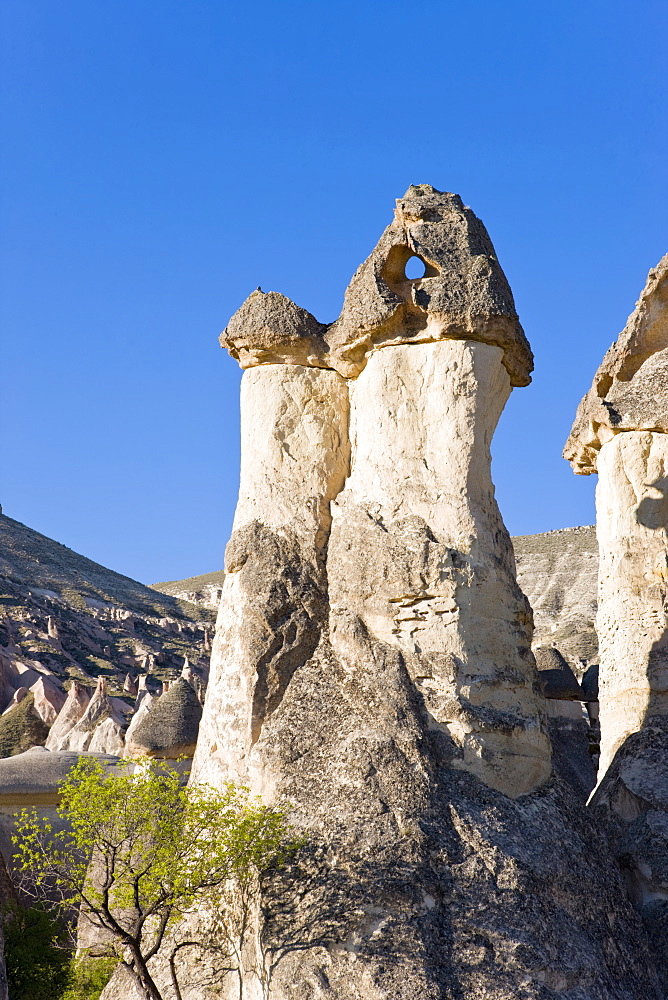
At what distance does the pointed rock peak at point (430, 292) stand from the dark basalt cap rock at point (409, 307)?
0.01 meters

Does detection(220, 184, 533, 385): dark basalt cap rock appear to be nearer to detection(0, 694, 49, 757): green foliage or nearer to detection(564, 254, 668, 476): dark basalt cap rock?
detection(564, 254, 668, 476): dark basalt cap rock

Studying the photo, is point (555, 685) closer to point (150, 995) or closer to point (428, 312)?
point (428, 312)

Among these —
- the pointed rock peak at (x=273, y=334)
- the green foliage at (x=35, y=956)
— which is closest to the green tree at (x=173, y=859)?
the green foliage at (x=35, y=956)

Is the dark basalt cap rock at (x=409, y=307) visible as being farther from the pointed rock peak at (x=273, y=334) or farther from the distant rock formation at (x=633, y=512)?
the distant rock formation at (x=633, y=512)

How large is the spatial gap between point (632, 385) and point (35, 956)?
40.4 feet

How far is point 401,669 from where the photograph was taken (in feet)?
45.2

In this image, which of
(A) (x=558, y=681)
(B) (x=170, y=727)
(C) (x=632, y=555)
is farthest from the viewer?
(A) (x=558, y=681)

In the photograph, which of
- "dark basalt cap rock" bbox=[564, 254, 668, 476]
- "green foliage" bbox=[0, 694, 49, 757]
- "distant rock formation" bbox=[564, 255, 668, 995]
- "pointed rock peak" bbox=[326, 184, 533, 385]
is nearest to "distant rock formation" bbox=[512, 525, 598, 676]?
"green foliage" bbox=[0, 694, 49, 757]

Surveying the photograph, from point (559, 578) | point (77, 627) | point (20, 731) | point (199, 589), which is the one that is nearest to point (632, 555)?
point (20, 731)

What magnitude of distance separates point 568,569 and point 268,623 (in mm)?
48167

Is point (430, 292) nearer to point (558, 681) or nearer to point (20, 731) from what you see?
point (558, 681)

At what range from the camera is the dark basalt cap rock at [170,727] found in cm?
2036

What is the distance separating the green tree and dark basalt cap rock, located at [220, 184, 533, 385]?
6.13 meters

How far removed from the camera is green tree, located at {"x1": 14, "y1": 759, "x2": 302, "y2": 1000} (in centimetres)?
1226
